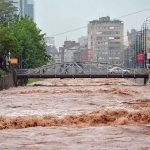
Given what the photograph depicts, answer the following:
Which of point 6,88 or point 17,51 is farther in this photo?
point 17,51

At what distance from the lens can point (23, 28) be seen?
380ft

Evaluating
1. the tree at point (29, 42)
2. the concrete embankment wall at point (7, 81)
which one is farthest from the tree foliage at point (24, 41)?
the concrete embankment wall at point (7, 81)

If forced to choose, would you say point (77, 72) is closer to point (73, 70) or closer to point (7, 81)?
point (73, 70)

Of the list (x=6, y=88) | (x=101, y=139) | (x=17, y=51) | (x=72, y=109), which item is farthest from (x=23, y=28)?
(x=101, y=139)

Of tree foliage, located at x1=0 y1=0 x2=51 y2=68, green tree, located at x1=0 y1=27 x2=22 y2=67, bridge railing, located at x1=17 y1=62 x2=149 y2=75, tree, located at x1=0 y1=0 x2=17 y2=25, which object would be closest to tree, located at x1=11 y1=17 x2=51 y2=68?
tree foliage, located at x1=0 y1=0 x2=51 y2=68

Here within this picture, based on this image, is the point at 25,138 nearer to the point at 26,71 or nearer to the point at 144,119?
the point at 144,119

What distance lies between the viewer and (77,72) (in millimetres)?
98188

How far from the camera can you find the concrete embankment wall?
85.6 meters

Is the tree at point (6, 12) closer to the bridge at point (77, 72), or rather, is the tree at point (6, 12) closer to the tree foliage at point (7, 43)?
the bridge at point (77, 72)

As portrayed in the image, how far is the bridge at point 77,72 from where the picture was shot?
3754 inches

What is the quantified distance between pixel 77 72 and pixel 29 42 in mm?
16496

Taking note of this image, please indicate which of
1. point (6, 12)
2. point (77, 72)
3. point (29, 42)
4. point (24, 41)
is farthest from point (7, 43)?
point (6, 12)

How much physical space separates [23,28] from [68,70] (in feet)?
61.2

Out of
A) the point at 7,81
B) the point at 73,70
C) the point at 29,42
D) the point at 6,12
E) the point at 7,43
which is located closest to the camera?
the point at 7,81
